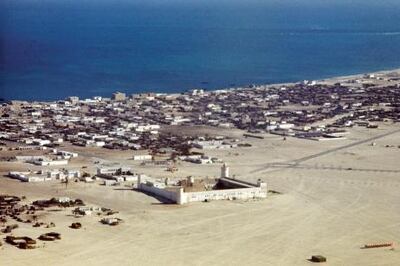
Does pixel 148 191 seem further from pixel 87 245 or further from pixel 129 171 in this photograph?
pixel 87 245

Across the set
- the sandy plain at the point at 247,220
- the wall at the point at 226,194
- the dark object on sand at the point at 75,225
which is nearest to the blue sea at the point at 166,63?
the sandy plain at the point at 247,220

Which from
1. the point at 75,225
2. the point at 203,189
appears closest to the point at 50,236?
the point at 75,225

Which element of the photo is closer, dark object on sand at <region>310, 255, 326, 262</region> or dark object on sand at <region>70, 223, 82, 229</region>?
dark object on sand at <region>310, 255, 326, 262</region>

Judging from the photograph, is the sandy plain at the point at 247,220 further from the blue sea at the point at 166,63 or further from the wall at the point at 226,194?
the blue sea at the point at 166,63

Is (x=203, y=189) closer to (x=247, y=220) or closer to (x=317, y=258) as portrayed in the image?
(x=247, y=220)

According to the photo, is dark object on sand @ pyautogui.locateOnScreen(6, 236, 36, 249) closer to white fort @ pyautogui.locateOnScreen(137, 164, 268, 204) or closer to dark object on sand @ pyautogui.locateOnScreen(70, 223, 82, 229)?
dark object on sand @ pyautogui.locateOnScreen(70, 223, 82, 229)

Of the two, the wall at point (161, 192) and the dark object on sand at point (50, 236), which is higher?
the wall at point (161, 192)

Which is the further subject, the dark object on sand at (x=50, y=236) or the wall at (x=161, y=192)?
the wall at (x=161, y=192)

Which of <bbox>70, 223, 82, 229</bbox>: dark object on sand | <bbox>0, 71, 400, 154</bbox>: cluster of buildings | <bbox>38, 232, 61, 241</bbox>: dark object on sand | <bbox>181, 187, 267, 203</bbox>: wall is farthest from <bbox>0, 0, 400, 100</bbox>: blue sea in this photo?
<bbox>38, 232, 61, 241</bbox>: dark object on sand

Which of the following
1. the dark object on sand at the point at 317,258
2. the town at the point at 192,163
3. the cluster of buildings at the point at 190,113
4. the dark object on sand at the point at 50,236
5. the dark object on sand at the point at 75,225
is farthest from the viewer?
the cluster of buildings at the point at 190,113
